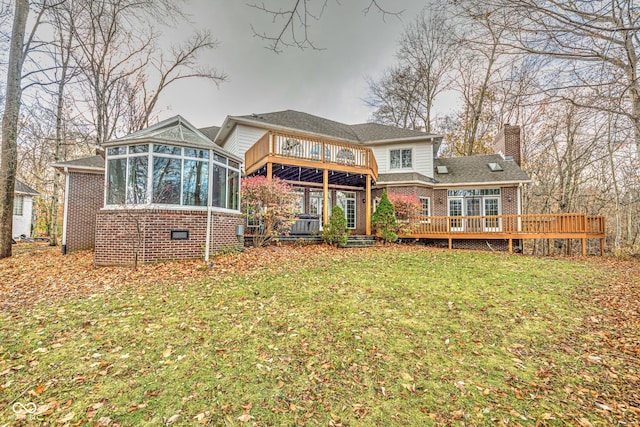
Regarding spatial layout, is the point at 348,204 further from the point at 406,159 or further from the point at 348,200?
the point at 406,159

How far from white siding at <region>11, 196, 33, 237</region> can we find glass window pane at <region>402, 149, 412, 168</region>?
25.8 m

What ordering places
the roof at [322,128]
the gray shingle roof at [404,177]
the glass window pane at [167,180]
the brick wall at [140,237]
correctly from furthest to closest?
the gray shingle roof at [404,177], the roof at [322,128], the glass window pane at [167,180], the brick wall at [140,237]

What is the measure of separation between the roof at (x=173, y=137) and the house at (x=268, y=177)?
3 centimetres

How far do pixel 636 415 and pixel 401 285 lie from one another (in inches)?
148

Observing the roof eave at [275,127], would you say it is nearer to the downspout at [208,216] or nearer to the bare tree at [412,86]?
the downspout at [208,216]

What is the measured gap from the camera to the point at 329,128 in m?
16.7

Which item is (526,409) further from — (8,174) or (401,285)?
(8,174)

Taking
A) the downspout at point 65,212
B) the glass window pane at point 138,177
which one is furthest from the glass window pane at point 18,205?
the glass window pane at point 138,177

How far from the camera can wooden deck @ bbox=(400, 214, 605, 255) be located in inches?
462

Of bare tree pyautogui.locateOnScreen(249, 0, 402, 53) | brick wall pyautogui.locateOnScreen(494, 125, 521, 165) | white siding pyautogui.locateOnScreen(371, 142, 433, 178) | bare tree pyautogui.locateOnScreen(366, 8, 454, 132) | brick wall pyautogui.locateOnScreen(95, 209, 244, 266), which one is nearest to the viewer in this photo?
bare tree pyautogui.locateOnScreen(249, 0, 402, 53)

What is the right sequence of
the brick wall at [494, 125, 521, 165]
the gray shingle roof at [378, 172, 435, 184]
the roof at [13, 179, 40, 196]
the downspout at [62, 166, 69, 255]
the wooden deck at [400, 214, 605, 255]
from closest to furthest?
1. the downspout at [62, 166, 69, 255]
2. the wooden deck at [400, 214, 605, 255]
3. the gray shingle roof at [378, 172, 435, 184]
4. the brick wall at [494, 125, 521, 165]
5. the roof at [13, 179, 40, 196]

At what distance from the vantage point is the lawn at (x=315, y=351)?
Result: 255 centimetres

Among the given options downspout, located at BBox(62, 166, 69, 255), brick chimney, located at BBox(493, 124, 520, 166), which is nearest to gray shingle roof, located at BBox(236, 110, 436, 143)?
brick chimney, located at BBox(493, 124, 520, 166)

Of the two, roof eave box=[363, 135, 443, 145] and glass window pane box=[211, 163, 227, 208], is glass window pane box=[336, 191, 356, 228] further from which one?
glass window pane box=[211, 163, 227, 208]
